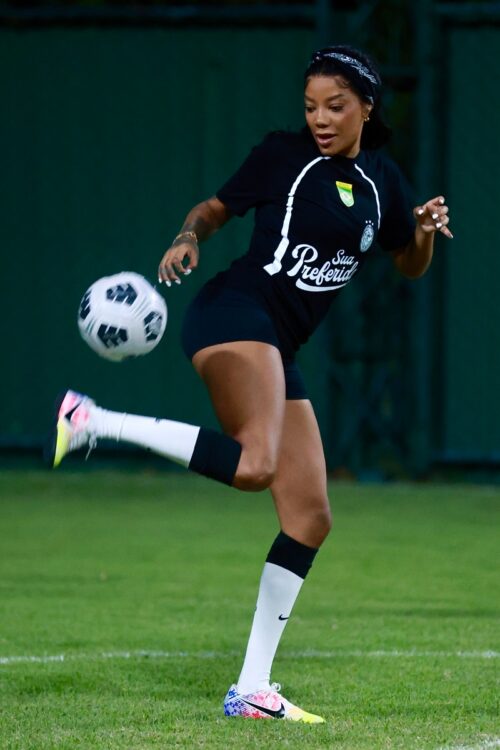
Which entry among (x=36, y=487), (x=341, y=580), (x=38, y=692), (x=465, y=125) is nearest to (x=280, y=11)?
(x=465, y=125)

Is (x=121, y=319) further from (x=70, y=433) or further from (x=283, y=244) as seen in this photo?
(x=283, y=244)

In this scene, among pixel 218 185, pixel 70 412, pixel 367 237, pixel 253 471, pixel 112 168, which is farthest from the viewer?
pixel 112 168

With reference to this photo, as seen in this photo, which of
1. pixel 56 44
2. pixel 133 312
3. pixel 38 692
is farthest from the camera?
pixel 56 44

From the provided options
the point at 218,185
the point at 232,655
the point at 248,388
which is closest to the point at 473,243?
the point at 218,185

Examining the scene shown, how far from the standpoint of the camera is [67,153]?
14258mm

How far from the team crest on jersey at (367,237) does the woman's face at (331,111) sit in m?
0.28

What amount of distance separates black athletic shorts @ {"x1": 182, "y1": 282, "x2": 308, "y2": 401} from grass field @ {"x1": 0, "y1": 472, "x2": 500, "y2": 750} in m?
1.18

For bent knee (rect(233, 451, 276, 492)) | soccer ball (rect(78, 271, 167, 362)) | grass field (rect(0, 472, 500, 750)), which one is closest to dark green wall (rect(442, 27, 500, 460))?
grass field (rect(0, 472, 500, 750))

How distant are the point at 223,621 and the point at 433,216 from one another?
103 inches

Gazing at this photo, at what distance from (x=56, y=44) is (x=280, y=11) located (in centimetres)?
202

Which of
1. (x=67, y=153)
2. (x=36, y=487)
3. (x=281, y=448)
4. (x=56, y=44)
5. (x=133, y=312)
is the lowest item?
(x=36, y=487)

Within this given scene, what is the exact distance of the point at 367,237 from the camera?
550cm

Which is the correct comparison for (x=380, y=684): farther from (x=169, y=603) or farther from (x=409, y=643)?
(x=169, y=603)

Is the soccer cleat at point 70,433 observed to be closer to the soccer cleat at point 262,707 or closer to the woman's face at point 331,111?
the soccer cleat at point 262,707
